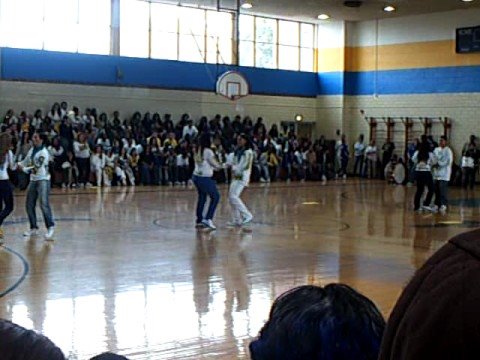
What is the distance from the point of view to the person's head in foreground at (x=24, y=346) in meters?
1.45

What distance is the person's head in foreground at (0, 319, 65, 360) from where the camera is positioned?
145 centimetres

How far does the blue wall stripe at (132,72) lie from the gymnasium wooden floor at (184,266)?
7.88 meters

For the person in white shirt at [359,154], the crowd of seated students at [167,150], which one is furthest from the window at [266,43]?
the person in white shirt at [359,154]

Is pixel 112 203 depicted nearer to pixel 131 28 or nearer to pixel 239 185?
pixel 239 185

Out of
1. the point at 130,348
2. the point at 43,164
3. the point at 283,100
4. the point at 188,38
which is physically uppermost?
the point at 188,38

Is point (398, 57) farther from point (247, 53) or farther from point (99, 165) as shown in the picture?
point (99, 165)

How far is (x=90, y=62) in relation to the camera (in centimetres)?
2895

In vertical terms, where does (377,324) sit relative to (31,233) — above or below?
above

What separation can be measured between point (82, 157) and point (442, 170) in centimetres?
1192

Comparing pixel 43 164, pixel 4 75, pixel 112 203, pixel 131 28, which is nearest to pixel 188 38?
pixel 131 28

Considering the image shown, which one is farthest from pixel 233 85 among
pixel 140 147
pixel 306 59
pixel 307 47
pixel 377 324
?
pixel 377 324

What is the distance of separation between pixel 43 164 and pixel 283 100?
22.8m

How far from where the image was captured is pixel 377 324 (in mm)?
1534

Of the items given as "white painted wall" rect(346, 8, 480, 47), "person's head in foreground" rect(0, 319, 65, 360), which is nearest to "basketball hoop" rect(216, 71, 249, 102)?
"white painted wall" rect(346, 8, 480, 47)
